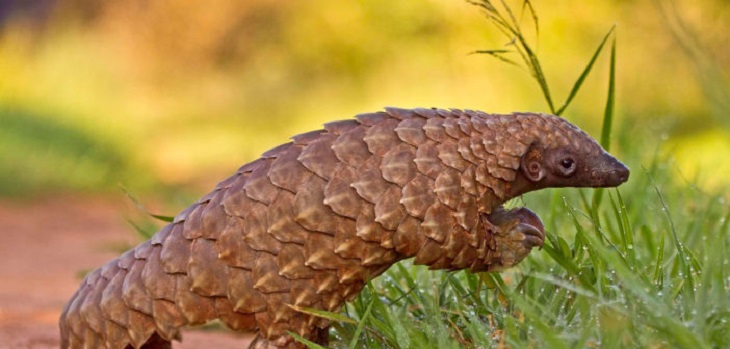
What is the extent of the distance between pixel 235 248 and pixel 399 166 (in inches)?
15.2

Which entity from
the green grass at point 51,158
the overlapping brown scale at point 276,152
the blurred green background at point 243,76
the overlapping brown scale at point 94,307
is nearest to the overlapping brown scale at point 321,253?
the overlapping brown scale at point 276,152

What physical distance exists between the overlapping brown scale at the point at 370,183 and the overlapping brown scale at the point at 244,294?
294mm

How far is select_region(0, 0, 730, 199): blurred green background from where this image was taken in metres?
10.1

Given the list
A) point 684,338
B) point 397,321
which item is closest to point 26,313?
point 397,321

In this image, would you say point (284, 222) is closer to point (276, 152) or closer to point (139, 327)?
point (276, 152)

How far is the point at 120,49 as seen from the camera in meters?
13.9

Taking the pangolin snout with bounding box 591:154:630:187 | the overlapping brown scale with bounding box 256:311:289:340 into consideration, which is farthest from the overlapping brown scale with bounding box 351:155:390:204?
the pangolin snout with bounding box 591:154:630:187

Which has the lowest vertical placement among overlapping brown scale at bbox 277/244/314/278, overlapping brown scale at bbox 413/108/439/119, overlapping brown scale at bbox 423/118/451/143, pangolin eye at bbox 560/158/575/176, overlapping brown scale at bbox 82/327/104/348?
overlapping brown scale at bbox 82/327/104/348

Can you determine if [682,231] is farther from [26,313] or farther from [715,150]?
[715,150]

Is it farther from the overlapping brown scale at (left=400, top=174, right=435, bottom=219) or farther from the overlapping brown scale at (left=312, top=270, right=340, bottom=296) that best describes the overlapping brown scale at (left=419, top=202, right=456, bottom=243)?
the overlapping brown scale at (left=312, top=270, right=340, bottom=296)

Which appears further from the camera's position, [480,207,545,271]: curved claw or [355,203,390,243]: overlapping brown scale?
[480,207,545,271]: curved claw

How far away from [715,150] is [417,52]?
4750 mm

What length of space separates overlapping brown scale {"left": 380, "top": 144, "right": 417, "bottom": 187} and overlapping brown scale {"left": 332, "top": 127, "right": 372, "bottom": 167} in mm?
49

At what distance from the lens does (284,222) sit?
7.56 ft
